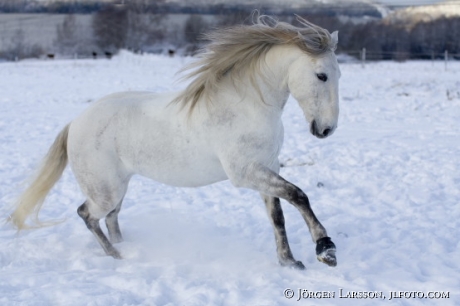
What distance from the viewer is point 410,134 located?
25.7 ft

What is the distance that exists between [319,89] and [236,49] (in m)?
0.63

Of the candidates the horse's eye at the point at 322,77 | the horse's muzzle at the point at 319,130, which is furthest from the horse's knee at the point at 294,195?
the horse's eye at the point at 322,77

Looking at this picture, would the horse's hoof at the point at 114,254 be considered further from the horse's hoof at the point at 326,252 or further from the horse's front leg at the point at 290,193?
the horse's hoof at the point at 326,252

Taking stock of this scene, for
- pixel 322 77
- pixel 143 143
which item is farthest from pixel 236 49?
pixel 143 143

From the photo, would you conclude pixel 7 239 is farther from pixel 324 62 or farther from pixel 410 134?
pixel 410 134

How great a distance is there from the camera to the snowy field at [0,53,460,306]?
3.02m

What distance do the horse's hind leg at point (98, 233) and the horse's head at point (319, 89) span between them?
5.51 ft

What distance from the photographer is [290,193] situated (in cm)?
316

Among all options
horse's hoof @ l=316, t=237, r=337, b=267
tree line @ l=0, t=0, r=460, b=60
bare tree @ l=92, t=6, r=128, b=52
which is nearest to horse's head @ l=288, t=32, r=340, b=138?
horse's hoof @ l=316, t=237, r=337, b=267

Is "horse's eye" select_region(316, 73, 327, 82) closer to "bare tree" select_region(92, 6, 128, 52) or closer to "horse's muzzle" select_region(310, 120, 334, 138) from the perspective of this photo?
"horse's muzzle" select_region(310, 120, 334, 138)

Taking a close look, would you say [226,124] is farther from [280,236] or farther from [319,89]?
[280,236]

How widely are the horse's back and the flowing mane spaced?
199mm

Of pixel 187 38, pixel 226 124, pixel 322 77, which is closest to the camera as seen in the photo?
pixel 322 77

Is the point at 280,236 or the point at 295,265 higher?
the point at 280,236
